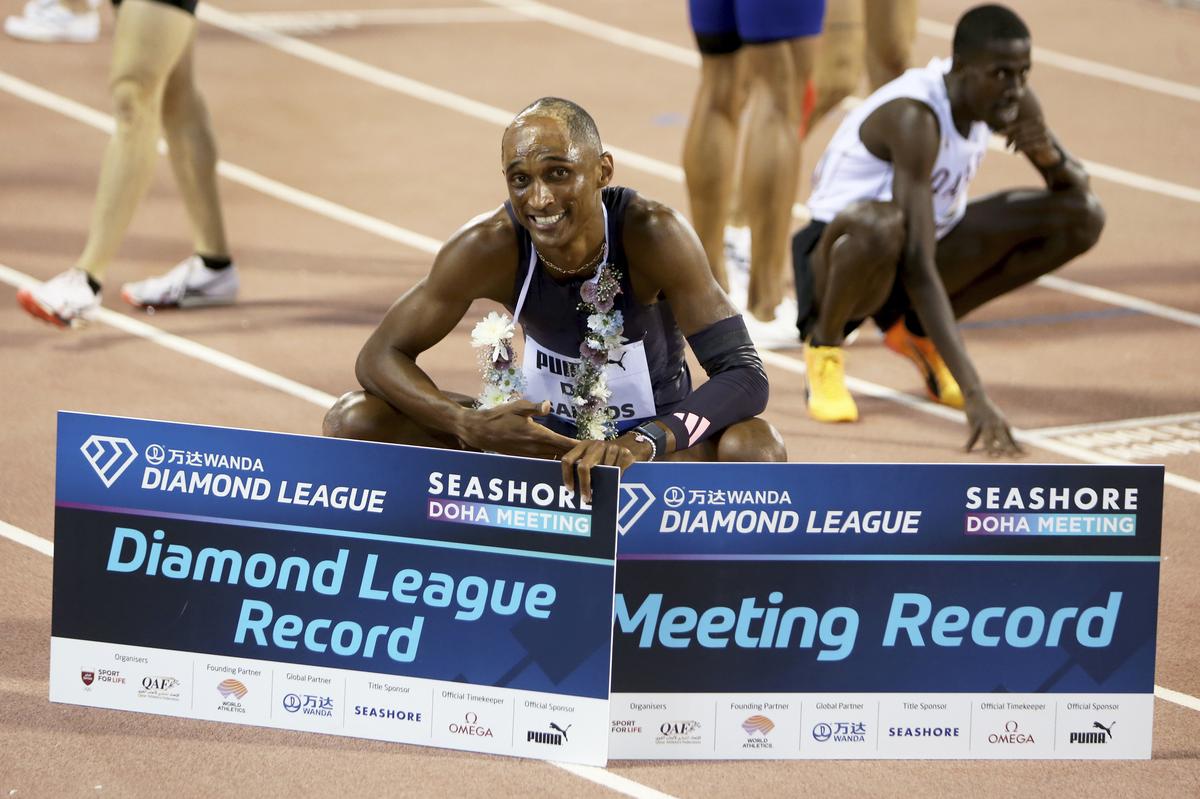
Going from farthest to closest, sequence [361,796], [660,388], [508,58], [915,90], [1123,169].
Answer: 1. [508,58]
2. [1123,169]
3. [915,90]
4. [660,388]
5. [361,796]

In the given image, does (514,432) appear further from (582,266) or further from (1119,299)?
(1119,299)

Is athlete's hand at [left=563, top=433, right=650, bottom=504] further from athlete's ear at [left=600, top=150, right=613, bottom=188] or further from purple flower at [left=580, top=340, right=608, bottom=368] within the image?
athlete's ear at [left=600, top=150, right=613, bottom=188]

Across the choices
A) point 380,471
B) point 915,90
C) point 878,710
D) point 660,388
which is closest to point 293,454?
point 380,471

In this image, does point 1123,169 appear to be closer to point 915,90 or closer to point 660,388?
point 915,90

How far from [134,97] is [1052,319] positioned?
3.66 meters

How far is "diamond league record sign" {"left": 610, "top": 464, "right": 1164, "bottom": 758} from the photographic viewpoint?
3553mm

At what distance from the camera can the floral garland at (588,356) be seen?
4.02 metres

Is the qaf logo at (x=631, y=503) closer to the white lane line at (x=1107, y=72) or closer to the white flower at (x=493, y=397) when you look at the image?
the white flower at (x=493, y=397)

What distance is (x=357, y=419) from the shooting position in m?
4.13

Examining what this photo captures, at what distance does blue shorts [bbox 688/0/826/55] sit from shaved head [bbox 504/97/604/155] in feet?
8.94

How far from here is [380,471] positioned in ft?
11.8

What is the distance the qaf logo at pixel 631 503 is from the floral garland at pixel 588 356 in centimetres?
46

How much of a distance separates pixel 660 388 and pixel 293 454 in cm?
103

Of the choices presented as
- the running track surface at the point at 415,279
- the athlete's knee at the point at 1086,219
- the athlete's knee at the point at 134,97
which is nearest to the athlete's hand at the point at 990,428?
the running track surface at the point at 415,279
